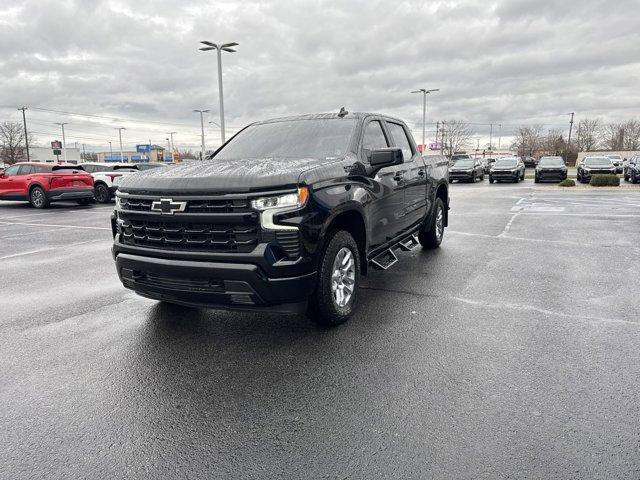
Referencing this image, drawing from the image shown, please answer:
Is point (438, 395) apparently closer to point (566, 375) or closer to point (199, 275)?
point (566, 375)

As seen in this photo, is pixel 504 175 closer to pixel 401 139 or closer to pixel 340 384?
pixel 401 139

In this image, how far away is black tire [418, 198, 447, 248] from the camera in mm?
7492

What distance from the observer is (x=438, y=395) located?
3.07 meters

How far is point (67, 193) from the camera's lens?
53.6 ft

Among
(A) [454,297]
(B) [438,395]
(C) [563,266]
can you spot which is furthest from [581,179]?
(B) [438,395]

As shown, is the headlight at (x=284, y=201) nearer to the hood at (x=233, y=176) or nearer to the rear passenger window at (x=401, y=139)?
the hood at (x=233, y=176)

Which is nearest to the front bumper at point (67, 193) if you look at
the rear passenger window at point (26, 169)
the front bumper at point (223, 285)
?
the rear passenger window at point (26, 169)

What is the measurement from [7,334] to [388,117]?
4.92 meters

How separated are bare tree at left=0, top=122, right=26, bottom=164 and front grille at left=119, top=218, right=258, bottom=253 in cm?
7372

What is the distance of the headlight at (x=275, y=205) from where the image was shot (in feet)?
11.7

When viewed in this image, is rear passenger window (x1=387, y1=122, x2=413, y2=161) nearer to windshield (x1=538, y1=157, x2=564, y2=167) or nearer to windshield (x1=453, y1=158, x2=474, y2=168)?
windshield (x1=538, y1=157, x2=564, y2=167)

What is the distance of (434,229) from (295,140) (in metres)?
3.50

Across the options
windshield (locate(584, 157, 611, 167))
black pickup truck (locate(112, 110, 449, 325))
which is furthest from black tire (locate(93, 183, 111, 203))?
windshield (locate(584, 157, 611, 167))

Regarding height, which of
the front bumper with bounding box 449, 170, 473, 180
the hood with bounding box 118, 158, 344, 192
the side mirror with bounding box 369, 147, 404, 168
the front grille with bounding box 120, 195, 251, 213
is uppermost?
the side mirror with bounding box 369, 147, 404, 168
